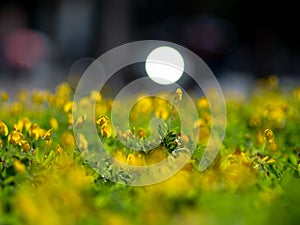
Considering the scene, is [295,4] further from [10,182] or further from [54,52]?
[10,182]

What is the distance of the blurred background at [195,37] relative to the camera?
24.0m

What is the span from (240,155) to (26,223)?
1066 millimetres

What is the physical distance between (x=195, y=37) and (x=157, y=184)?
74.2 feet

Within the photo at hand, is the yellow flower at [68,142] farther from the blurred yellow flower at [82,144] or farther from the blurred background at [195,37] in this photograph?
the blurred background at [195,37]

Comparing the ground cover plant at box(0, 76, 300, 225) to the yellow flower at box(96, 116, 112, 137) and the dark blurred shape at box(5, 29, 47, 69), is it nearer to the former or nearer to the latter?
the yellow flower at box(96, 116, 112, 137)

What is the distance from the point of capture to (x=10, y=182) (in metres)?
3.04

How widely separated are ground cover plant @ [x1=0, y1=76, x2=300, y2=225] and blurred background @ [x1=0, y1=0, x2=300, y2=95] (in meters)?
18.1

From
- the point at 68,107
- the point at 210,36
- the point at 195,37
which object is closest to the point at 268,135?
the point at 68,107

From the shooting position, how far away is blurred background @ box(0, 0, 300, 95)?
944 inches

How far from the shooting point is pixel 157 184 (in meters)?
2.88

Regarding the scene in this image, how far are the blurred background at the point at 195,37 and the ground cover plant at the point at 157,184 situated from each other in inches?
712

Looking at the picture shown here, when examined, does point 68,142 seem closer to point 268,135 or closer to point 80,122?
point 80,122

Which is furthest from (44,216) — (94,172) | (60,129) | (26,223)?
(60,129)

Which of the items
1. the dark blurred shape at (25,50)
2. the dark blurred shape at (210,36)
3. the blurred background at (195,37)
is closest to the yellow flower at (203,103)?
the blurred background at (195,37)
